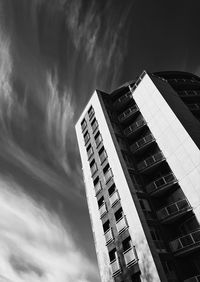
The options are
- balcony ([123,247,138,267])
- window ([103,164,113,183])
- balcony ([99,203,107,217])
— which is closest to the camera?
balcony ([123,247,138,267])

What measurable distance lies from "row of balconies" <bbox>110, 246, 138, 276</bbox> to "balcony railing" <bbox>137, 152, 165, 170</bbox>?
926 cm

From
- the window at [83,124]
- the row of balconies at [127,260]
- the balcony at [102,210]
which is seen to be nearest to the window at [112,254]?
the row of balconies at [127,260]

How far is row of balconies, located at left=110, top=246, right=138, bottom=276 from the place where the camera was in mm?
21672

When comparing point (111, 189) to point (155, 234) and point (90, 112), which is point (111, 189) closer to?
point (155, 234)

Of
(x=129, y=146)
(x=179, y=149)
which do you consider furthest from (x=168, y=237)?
(x=129, y=146)

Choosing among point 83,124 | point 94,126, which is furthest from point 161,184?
point 83,124

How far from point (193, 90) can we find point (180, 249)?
83.8 ft

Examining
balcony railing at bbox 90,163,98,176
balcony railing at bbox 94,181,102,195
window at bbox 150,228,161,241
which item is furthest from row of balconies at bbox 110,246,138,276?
balcony railing at bbox 90,163,98,176

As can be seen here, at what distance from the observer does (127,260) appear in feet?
73.3

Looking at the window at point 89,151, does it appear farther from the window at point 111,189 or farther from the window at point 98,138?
the window at point 111,189

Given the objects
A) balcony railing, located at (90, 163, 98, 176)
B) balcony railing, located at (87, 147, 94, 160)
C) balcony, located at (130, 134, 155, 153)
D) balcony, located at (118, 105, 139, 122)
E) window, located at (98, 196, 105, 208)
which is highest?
balcony, located at (118, 105, 139, 122)

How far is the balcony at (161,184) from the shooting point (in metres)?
24.5

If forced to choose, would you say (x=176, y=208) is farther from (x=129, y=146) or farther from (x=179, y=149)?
(x=129, y=146)

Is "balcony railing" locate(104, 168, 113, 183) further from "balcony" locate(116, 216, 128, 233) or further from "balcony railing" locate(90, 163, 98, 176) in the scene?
"balcony" locate(116, 216, 128, 233)
